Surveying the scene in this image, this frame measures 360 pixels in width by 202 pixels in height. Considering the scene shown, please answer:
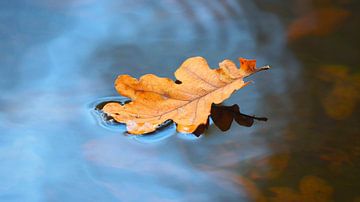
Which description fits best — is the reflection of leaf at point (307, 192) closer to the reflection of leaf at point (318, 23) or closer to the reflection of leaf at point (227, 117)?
the reflection of leaf at point (227, 117)

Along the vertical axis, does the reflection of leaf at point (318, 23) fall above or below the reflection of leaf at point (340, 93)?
above

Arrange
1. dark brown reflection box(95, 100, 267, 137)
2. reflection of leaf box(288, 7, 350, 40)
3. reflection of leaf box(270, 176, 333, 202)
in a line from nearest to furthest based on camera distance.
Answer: reflection of leaf box(270, 176, 333, 202)
dark brown reflection box(95, 100, 267, 137)
reflection of leaf box(288, 7, 350, 40)

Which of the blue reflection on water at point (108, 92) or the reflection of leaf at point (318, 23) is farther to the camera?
the reflection of leaf at point (318, 23)

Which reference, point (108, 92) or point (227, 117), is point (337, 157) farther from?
point (108, 92)

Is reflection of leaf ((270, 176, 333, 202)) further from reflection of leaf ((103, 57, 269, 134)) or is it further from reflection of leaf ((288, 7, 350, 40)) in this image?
reflection of leaf ((288, 7, 350, 40))

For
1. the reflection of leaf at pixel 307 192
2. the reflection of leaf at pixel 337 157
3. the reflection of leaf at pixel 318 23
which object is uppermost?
the reflection of leaf at pixel 318 23

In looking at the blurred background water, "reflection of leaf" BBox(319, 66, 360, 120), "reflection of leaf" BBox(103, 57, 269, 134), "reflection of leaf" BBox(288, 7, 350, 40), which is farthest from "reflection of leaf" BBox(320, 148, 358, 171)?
"reflection of leaf" BBox(288, 7, 350, 40)

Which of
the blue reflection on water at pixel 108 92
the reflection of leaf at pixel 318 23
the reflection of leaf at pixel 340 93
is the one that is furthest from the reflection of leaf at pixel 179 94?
the reflection of leaf at pixel 318 23

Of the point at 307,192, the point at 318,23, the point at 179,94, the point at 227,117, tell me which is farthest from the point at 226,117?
the point at 318,23
